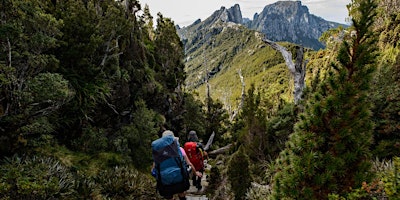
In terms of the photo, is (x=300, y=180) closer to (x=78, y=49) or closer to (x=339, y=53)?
(x=339, y=53)

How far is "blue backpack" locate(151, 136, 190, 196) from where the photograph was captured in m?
4.41

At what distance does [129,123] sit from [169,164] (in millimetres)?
9626

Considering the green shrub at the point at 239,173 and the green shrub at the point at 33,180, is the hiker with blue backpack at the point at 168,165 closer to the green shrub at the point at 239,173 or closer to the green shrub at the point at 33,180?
the green shrub at the point at 33,180

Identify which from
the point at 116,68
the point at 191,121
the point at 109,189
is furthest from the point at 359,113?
the point at 191,121

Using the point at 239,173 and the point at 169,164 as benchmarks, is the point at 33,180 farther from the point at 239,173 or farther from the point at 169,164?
the point at 239,173

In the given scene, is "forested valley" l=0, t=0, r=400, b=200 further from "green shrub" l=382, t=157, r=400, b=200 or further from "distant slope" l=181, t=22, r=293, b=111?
"distant slope" l=181, t=22, r=293, b=111

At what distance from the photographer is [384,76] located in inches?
360

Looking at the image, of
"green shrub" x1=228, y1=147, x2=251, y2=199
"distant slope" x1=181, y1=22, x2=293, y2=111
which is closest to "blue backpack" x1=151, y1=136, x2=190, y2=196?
"green shrub" x1=228, y1=147, x2=251, y2=199

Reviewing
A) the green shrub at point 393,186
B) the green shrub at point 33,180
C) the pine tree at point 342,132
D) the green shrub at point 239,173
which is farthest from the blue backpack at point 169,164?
the green shrub at point 393,186

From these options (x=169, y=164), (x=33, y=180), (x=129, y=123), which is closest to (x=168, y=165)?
(x=169, y=164)

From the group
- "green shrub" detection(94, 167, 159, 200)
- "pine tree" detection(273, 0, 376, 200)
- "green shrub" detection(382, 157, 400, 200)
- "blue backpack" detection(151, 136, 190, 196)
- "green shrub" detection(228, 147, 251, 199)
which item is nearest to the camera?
"green shrub" detection(382, 157, 400, 200)

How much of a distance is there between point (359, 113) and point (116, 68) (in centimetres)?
1000

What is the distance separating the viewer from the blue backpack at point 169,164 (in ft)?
14.5

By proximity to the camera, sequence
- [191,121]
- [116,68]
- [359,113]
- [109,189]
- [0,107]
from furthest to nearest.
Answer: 1. [191,121]
2. [116,68]
3. [109,189]
4. [0,107]
5. [359,113]
